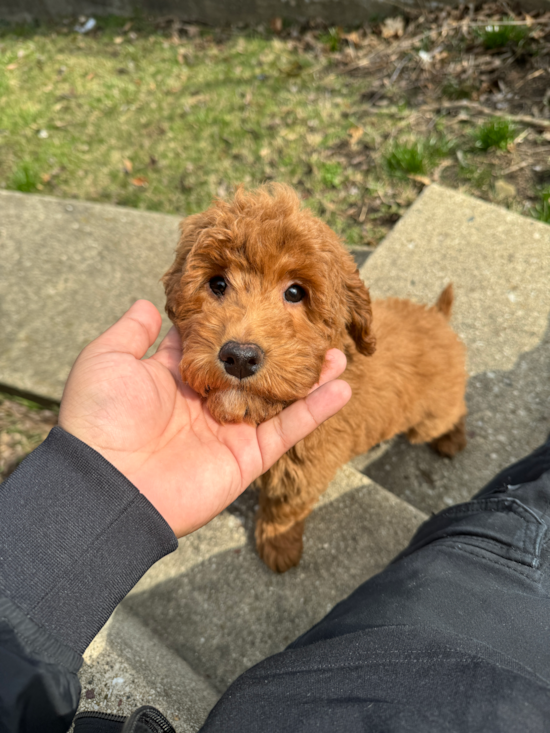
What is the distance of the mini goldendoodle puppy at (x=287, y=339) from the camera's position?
188 cm

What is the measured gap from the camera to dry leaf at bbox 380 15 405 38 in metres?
6.02

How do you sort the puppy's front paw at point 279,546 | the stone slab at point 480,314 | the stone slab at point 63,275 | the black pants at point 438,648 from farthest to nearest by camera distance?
the stone slab at point 63,275, the stone slab at point 480,314, the puppy's front paw at point 279,546, the black pants at point 438,648

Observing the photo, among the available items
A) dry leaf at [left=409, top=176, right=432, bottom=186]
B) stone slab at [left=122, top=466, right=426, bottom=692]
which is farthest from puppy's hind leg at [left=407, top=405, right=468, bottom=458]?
dry leaf at [left=409, top=176, right=432, bottom=186]

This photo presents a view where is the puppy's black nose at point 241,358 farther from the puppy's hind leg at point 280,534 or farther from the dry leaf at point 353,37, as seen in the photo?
the dry leaf at point 353,37

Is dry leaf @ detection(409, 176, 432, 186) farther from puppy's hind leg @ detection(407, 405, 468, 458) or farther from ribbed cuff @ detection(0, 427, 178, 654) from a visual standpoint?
ribbed cuff @ detection(0, 427, 178, 654)

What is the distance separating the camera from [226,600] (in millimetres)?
2441

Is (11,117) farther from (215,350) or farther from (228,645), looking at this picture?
(228,645)

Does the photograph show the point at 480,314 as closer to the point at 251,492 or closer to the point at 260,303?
the point at 251,492

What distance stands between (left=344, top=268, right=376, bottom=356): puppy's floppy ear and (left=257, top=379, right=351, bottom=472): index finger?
0.28 m

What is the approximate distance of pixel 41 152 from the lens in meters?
6.38

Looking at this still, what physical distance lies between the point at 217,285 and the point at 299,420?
2.42ft

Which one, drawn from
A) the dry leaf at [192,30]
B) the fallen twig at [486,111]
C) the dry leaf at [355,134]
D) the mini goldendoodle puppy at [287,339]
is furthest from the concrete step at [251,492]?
the dry leaf at [192,30]

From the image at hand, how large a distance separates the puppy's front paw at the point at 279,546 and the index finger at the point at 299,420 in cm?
48

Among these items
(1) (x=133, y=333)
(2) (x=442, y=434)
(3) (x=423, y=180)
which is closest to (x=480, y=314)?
(2) (x=442, y=434)
